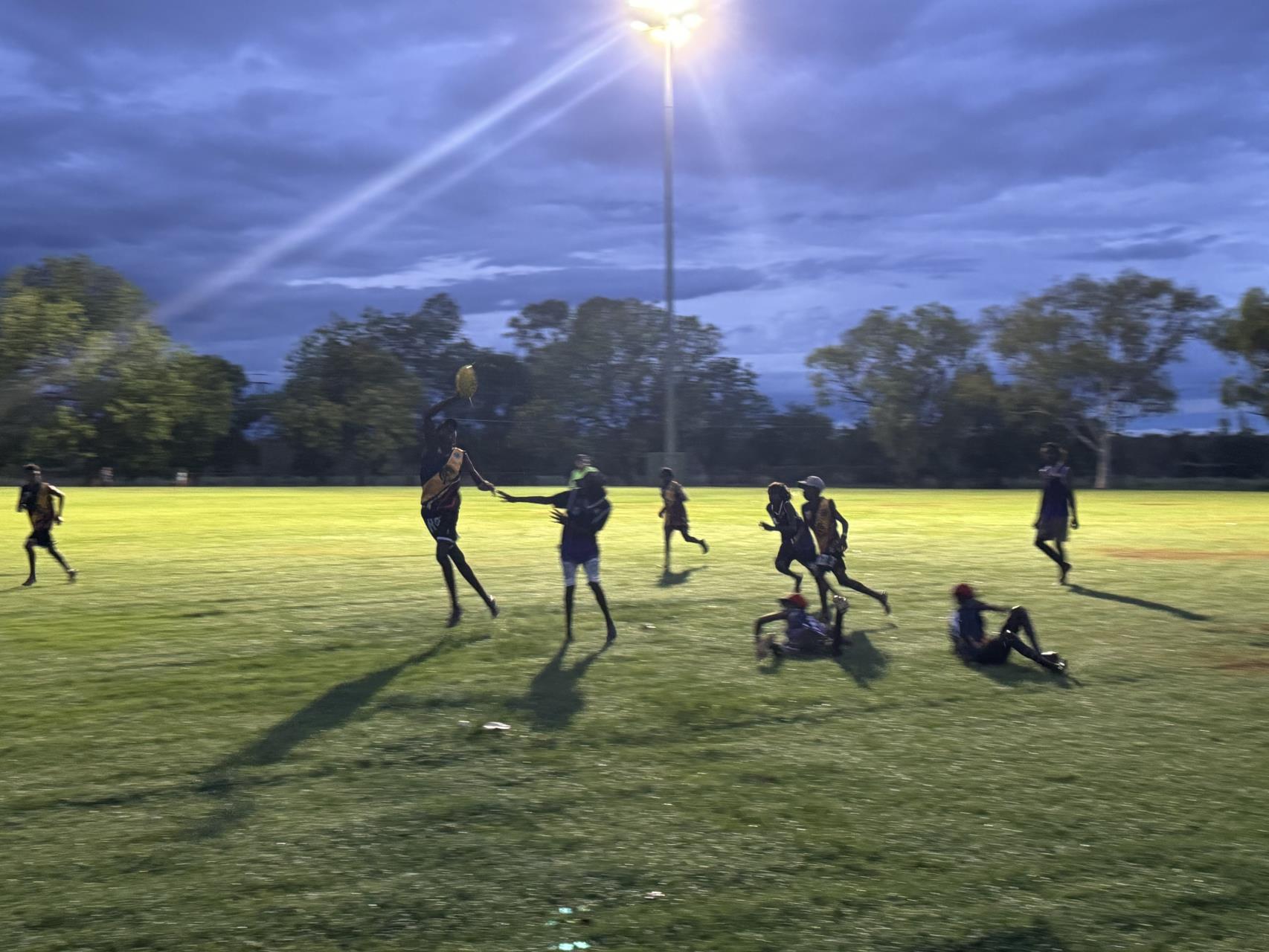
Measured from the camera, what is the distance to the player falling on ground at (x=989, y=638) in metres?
9.70

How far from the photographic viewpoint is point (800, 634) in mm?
10562

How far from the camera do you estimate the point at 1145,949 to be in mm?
4383

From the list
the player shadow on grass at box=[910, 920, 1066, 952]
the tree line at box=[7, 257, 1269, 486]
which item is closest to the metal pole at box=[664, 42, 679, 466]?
the tree line at box=[7, 257, 1269, 486]

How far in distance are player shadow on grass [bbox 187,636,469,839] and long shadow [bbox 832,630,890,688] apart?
12.6 ft

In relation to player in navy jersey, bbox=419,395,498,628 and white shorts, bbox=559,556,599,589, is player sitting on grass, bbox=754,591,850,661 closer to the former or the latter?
white shorts, bbox=559,556,599,589

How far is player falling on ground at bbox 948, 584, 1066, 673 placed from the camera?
382 inches

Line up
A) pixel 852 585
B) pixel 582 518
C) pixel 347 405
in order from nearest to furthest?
pixel 582 518
pixel 852 585
pixel 347 405

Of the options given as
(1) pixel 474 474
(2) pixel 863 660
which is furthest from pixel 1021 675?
(1) pixel 474 474

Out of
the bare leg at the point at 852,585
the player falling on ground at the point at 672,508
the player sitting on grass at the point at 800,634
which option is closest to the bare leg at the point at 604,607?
the player sitting on grass at the point at 800,634

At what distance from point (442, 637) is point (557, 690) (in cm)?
280

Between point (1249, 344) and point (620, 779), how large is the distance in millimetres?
63911

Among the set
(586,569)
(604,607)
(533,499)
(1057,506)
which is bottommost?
(604,607)

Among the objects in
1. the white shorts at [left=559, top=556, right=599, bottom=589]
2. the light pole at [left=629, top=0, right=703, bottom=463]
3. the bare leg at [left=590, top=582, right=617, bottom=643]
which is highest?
the light pole at [left=629, top=0, right=703, bottom=463]

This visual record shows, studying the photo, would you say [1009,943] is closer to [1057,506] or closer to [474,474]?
[474,474]
